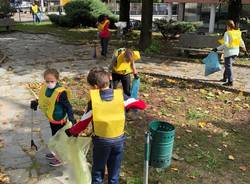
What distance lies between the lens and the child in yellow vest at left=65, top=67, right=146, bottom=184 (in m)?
4.08

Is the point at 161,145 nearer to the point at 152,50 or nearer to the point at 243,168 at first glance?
the point at 243,168

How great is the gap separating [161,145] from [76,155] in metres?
1.09

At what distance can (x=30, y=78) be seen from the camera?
34.9ft

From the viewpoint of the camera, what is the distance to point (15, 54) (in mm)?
14492

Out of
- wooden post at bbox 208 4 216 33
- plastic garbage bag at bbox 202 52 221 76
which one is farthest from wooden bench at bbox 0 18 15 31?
wooden post at bbox 208 4 216 33

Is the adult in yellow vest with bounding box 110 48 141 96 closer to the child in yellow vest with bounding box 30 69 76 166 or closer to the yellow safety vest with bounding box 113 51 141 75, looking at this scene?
the yellow safety vest with bounding box 113 51 141 75

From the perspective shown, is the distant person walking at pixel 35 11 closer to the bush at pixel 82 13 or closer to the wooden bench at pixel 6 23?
the bush at pixel 82 13

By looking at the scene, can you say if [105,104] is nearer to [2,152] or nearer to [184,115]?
[2,152]

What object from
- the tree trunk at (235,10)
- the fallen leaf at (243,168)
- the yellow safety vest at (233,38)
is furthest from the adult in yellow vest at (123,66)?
the tree trunk at (235,10)

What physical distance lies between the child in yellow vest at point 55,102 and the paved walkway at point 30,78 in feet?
2.34

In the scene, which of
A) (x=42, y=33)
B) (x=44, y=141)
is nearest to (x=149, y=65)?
(x=44, y=141)

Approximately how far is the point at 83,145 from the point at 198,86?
618 centimetres

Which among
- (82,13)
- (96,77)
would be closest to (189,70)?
(96,77)

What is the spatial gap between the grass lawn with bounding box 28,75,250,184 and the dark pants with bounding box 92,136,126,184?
770 millimetres
